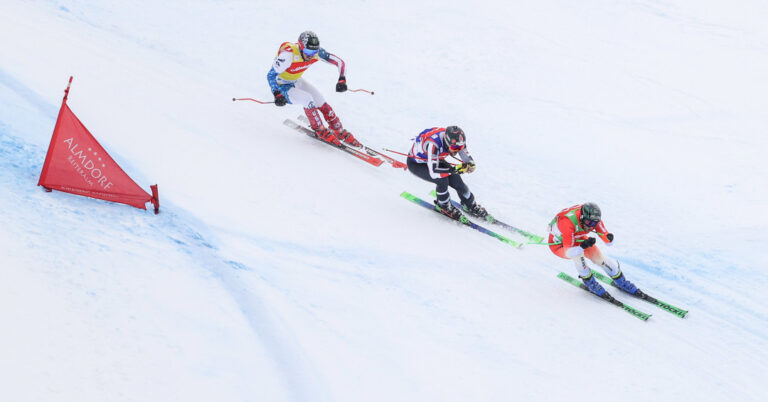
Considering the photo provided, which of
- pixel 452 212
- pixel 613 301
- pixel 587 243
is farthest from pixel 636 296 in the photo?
pixel 452 212

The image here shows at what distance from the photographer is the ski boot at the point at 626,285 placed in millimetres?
8141

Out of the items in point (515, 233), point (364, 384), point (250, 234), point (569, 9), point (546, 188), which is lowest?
point (364, 384)

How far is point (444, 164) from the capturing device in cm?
884

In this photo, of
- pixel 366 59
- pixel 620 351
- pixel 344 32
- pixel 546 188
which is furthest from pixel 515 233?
pixel 344 32

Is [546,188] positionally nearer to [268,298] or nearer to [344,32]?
[268,298]

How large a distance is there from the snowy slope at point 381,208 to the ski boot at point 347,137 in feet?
1.00

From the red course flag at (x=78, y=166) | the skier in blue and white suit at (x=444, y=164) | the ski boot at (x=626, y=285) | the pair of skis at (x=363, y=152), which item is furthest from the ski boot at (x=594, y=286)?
the red course flag at (x=78, y=166)

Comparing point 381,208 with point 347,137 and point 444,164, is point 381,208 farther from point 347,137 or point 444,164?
point 347,137

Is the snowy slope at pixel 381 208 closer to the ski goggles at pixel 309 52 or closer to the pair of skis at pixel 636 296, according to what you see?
the pair of skis at pixel 636 296

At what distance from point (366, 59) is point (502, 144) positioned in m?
3.95

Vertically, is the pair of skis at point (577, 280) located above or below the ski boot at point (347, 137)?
below

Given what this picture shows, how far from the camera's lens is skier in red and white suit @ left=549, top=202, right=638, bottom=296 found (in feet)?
24.6

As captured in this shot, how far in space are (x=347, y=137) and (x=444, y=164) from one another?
2.45 m

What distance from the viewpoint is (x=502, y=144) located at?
11555mm
